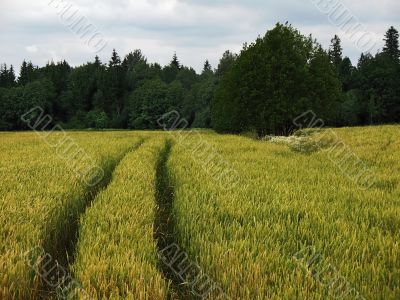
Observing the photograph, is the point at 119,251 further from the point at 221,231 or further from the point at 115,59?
the point at 115,59

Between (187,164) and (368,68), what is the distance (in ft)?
260

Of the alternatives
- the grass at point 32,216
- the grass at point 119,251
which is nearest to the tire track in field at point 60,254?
the grass at point 32,216

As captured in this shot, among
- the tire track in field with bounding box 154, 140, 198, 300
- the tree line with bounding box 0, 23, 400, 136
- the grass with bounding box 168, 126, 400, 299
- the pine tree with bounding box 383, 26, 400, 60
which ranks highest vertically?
the pine tree with bounding box 383, 26, 400, 60

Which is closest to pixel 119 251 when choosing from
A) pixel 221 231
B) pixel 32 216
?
pixel 221 231

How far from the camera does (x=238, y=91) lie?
39.5 meters

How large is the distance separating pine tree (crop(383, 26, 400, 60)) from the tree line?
0.87ft

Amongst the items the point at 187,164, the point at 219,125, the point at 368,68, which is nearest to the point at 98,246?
the point at 187,164

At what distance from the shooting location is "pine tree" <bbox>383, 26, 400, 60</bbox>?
334ft

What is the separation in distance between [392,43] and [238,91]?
8230 centimetres

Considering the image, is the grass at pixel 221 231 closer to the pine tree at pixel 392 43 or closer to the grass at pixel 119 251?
the grass at pixel 119 251

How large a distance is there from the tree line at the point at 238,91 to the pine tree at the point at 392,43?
264mm

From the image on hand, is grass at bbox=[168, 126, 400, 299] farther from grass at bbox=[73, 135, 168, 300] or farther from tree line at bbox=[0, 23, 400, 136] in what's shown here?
tree line at bbox=[0, 23, 400, 136]

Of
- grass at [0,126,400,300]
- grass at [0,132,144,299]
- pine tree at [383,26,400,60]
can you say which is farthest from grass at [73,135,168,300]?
pine tree at [383,26,400,60]

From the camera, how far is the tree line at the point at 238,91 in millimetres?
37188
